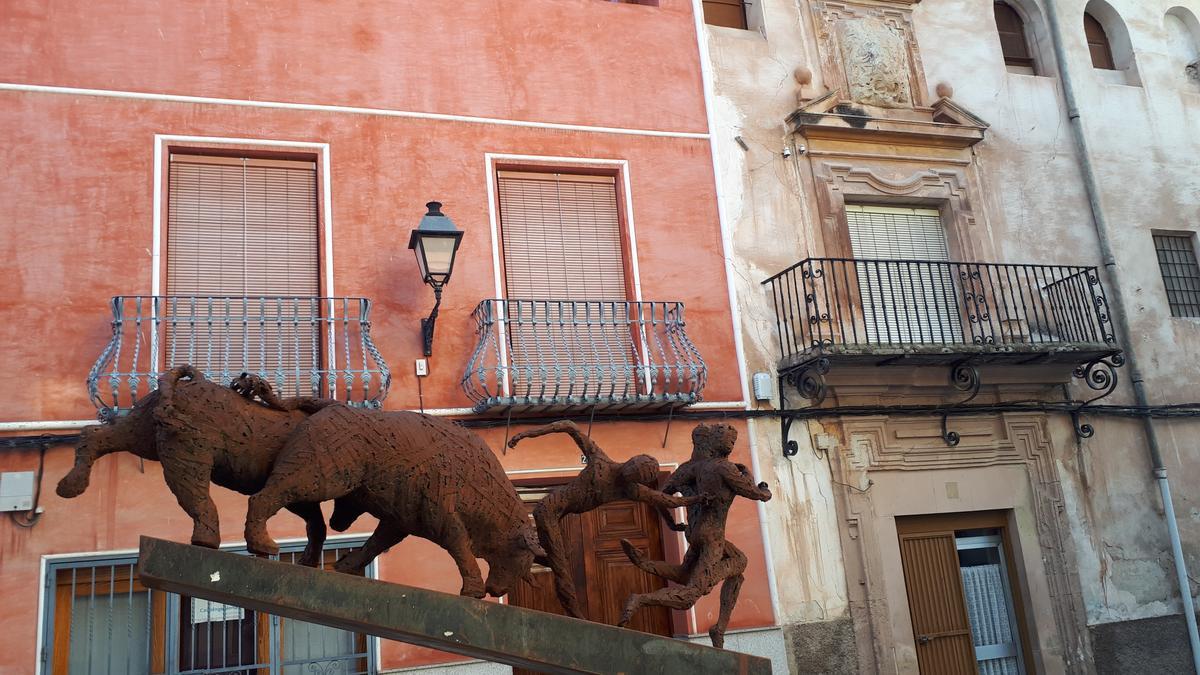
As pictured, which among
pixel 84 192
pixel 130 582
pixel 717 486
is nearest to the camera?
pixel 717 486

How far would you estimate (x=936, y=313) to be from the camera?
10969mm

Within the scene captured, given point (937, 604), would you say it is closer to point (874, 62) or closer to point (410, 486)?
point (874, 62)

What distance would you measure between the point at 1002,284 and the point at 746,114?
316 centimetres

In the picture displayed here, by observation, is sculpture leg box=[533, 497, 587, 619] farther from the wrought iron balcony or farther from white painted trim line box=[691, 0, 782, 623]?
the wrought iron balcony

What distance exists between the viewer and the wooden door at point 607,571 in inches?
357

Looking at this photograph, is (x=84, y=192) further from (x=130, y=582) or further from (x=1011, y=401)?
(x=1011, y=401)

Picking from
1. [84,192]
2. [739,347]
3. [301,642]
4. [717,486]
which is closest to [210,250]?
[84,192]

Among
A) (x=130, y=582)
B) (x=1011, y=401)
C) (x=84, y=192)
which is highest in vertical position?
(x=84, y=192)

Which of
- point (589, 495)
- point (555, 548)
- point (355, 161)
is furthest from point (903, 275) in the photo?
point (555, 548)

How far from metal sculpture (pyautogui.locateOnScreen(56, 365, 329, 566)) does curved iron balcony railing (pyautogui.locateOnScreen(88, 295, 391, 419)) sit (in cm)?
491

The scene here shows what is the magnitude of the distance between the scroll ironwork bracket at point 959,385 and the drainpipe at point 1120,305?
2188 mm

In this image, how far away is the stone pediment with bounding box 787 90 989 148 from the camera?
11.0 m

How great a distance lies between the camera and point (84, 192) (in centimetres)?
852

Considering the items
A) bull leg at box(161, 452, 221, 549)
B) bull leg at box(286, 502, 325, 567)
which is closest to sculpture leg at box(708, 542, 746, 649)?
bull leg at box(286, 502, 325, 567)
